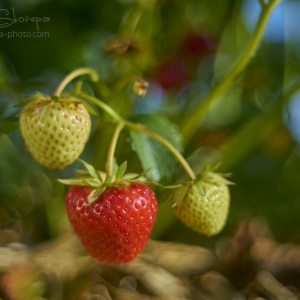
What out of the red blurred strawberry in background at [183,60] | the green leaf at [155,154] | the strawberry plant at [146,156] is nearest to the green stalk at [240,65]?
the strawberry plant at [146,156]

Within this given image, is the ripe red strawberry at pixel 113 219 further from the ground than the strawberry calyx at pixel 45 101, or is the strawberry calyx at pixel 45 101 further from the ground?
the strawberry calyx at pixel 45 101

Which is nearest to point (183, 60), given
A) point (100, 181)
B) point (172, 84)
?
point (172, 84)

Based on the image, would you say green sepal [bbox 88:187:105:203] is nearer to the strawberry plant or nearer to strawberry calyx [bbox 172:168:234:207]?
the strawberry plant

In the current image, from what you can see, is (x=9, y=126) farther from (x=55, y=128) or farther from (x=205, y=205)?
(x=205, y=205)

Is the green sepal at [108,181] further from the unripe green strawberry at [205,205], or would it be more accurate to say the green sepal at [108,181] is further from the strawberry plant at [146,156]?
the unripe green strawberry at [205,205]

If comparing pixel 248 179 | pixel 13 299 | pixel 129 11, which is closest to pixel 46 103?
pixel 13 299

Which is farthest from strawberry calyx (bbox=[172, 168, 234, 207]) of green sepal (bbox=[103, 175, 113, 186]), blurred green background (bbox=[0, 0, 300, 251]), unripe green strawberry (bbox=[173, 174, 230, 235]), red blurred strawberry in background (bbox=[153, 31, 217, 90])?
red blurred strawberry in background (bbox=[153, 31, 217, 90])

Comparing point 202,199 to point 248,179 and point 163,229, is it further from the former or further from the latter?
point 248,179

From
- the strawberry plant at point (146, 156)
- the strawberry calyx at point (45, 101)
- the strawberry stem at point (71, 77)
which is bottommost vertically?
the strawberry plant at point (146, 156)
